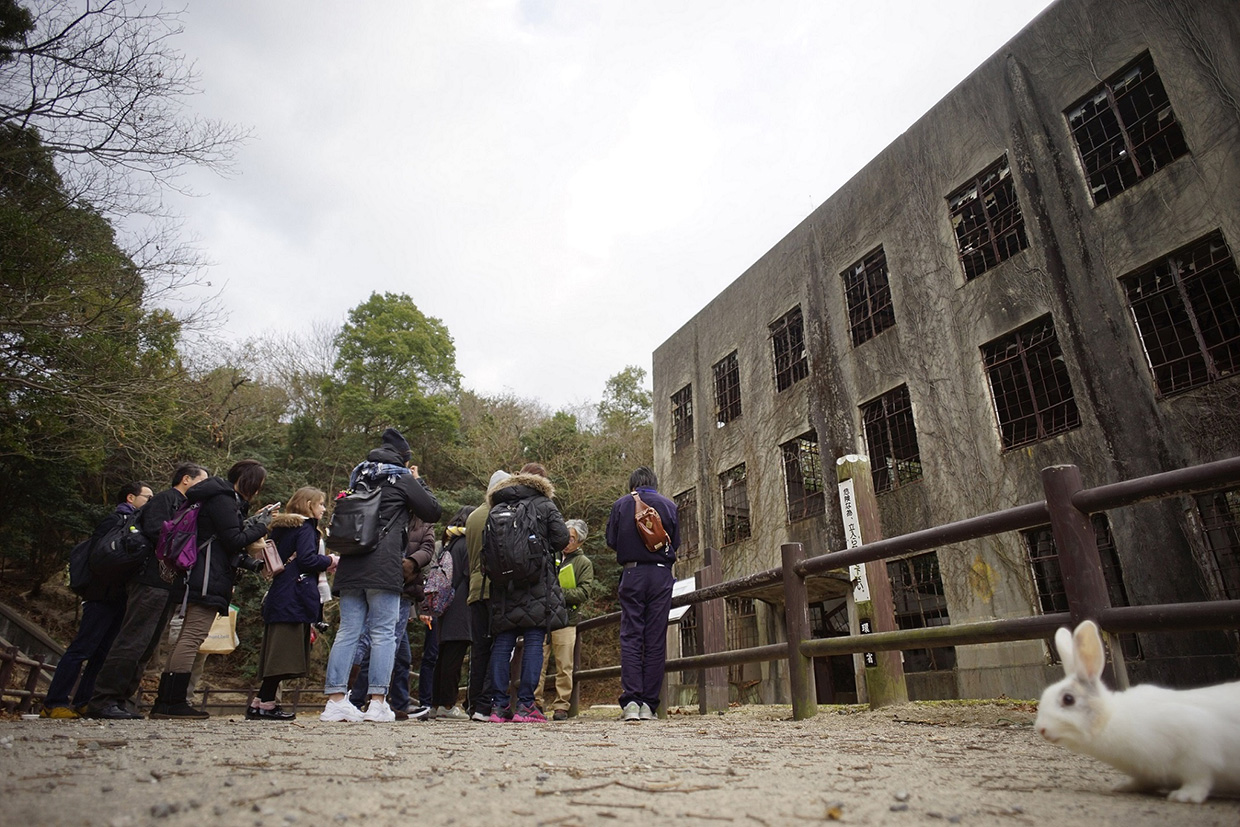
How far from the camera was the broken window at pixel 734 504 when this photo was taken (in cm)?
1562

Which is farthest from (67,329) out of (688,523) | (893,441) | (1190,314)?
(1190,314)

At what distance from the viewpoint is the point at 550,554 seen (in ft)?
17.8

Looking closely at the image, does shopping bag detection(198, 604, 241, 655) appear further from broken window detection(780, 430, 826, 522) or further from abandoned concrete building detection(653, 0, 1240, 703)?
broken window detection(780, 430, 826, 522)

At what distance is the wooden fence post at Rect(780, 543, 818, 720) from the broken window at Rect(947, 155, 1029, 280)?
313 inches

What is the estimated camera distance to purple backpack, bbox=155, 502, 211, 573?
15.2ft

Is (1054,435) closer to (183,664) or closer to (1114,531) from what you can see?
(1114,531)

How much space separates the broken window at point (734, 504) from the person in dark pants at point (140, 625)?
1226 cm

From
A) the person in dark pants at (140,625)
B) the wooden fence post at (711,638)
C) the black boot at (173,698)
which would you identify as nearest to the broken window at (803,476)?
the wooden fence post at (711,638)

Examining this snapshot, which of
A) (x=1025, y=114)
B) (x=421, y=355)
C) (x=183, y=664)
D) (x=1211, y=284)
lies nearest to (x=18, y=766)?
(x=183, y=664)

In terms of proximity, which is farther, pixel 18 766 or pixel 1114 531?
pixel 1114 531

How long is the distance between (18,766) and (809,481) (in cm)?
1313

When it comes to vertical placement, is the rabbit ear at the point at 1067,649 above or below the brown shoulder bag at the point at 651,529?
below

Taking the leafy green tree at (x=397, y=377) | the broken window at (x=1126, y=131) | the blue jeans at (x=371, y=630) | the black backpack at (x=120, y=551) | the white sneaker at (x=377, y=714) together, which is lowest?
the white sneaker at (x=377, y=714)

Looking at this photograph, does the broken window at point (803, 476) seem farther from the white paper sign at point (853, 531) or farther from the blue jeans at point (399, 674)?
the blue jeans at point (399, 674)
